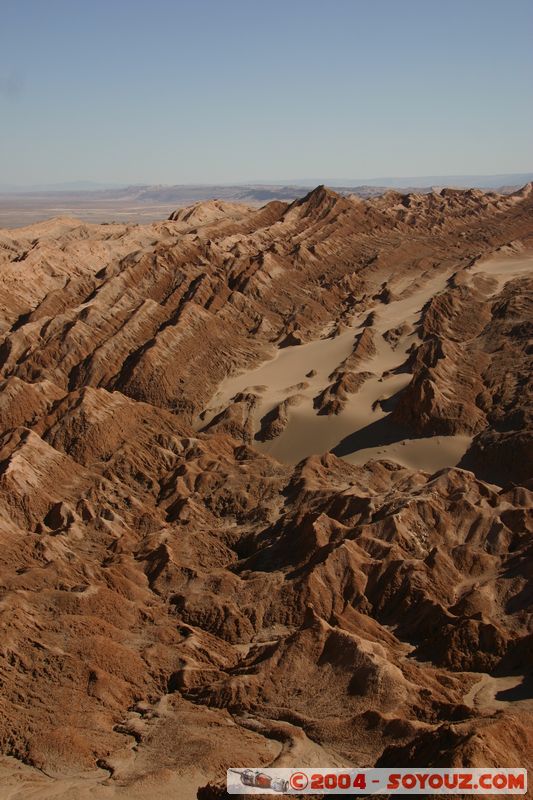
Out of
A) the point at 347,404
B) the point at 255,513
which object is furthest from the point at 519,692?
the point at 347,404

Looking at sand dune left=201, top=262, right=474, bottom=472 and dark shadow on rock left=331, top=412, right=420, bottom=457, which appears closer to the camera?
sand dune left=201, top=262, right=474, bottom=472

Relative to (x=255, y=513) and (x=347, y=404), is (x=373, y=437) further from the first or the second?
(x=255, y=513)

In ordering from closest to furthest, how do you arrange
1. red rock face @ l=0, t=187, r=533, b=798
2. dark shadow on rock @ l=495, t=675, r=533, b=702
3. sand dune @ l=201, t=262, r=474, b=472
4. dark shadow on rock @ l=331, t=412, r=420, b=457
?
red rock face @ l=0, t=187, r=533, b=798 < dark shadow on rock @ l=495, t=675, r=533, b=702 < sand dune @ l=201, t=262, r=474, b=472 < dark shadow on rock @ l=331, t=412, r=420, b=457

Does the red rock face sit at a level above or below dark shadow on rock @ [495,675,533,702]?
above

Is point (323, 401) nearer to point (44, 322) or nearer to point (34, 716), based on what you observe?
point (44, 322)

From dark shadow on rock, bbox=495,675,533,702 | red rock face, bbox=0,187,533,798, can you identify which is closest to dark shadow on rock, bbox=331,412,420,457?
red rock face, bbox=0,187,533,798

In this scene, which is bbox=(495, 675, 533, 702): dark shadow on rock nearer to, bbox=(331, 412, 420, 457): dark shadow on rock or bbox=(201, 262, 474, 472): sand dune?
bbox=(201, 262, 474, 472): sand dune

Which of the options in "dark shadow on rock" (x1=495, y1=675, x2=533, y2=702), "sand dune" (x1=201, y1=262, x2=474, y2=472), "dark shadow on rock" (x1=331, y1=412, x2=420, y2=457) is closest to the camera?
"dark shadow on rock" (x1=495, y1=675, x2=533, y2=702)

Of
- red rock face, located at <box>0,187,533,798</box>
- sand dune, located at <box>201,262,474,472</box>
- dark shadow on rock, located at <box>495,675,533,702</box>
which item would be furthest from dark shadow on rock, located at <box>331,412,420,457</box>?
dark shadow on rock, located at <box>495,675,533,702</box>

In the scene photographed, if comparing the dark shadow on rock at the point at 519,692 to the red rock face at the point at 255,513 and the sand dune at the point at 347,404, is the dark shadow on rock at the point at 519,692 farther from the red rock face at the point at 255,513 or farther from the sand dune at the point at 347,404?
the sand dune at the point at 347,404
